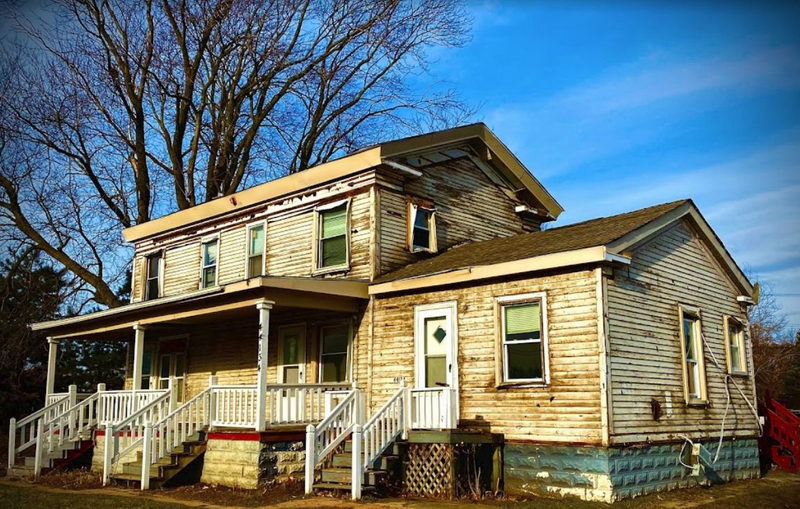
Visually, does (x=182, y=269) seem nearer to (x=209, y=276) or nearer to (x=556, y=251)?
(x=209, y=276)

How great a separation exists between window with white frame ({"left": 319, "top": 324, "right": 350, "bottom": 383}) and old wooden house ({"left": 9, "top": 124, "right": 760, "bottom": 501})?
0.05 meters

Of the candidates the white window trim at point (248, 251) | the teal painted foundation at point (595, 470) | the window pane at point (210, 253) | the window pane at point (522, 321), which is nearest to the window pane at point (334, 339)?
the white window trim at point (248, 251)

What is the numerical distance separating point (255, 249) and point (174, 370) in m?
4.63

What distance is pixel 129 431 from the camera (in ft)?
57.9

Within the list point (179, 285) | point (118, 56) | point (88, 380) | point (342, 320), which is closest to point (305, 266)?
point (342, 320)

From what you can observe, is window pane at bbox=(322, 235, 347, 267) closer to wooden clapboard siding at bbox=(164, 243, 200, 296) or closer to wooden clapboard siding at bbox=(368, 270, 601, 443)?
wooden clapboard siding at bbox=(368, 270, 601, 443)

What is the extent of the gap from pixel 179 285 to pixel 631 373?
14.3m

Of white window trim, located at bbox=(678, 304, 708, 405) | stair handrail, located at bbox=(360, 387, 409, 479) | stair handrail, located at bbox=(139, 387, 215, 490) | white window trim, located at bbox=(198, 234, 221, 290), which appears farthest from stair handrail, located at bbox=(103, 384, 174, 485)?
white window trim, located at bbox=(678, 304, 708, 405)

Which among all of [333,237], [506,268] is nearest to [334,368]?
[333,237]

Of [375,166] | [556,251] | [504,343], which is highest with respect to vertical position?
[375,166]

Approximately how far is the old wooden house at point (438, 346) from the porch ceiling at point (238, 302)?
5 cm

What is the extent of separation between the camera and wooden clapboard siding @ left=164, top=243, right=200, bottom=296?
22.1m

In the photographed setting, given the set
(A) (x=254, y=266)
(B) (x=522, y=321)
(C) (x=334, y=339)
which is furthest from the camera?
(A) (x=254, y=266)

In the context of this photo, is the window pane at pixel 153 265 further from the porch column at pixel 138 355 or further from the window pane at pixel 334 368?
the window pane at pixel 334 368
